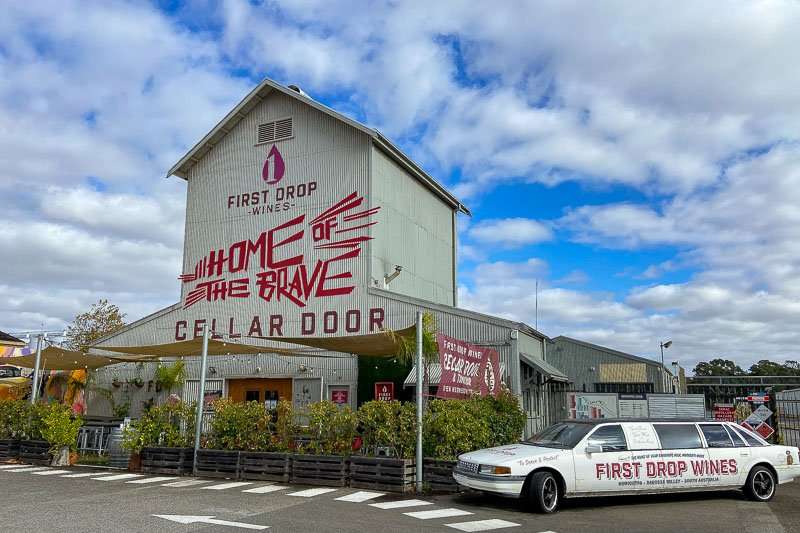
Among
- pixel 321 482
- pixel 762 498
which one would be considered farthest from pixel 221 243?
pixel 762 498

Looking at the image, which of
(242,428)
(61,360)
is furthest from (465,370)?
(61,360)

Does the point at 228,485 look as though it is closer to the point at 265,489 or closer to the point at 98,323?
the point at 265,489

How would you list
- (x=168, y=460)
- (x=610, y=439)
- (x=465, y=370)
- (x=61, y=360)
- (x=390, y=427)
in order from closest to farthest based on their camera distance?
(x=610, y=439)
(x=390, y=427)
(x=465, y=370)
(x=168, y=460)
(x=61, y=360)

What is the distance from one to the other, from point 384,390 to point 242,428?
6.89m

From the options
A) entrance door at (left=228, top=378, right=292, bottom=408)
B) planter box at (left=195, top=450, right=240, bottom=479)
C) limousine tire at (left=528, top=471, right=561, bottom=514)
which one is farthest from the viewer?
entrance door at (left=228, top=378, right=292, bottom=408)

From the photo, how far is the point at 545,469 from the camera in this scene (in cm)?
1019

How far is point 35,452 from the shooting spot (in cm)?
1652

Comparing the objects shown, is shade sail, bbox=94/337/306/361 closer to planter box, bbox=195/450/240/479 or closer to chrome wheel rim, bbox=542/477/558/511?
planter box, bbox=195/450/240/479

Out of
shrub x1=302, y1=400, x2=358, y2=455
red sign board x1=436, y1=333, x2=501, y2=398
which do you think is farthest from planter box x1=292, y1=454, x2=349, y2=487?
red sign board x1=436, y1=333, x2=501, y2=398

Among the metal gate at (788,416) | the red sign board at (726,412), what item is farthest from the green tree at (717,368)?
the red sign board at (726,412)

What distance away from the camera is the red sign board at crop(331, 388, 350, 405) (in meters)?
21.1

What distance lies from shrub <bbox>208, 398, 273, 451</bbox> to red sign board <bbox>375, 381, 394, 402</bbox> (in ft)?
20.9

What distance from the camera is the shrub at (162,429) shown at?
1492 cm

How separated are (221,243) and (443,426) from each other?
14.6 m
